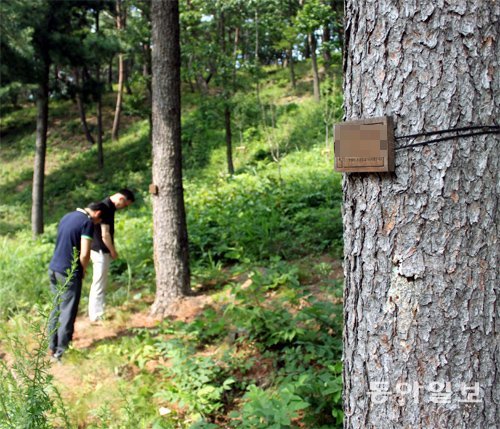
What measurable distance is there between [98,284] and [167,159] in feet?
5.94

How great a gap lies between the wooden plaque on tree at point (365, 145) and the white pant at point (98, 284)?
480 centimetres

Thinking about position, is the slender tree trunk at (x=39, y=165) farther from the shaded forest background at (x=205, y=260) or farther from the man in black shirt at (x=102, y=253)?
the man in black shirt at (x=102, y=253)

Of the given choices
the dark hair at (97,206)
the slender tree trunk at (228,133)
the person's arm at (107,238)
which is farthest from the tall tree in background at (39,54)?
the dark hair at (97,206)

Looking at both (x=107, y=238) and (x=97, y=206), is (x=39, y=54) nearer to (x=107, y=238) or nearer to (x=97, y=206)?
(x=107, y=238)

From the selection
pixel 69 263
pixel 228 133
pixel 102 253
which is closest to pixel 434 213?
pixel 69 263

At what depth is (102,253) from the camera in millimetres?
5906

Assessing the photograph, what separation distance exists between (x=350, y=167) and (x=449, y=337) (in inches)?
26.2

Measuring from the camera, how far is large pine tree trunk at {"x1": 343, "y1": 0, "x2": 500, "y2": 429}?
1517 mm

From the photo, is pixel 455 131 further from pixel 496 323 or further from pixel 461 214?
pixel 496 323

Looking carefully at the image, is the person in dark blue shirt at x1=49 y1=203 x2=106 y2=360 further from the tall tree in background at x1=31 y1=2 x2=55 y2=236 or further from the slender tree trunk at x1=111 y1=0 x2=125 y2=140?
the slender tree trunk at x1=111 y1=0 x2=125 y2=140

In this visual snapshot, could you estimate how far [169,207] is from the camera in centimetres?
580

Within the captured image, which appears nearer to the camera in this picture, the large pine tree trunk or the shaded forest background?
the large pine tree trunk

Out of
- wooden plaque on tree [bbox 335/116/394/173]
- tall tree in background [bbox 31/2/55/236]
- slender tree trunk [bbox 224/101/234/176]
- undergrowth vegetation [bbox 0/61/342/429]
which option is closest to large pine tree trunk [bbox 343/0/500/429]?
wooden plaque on tree [bbox 335/116/394/173]

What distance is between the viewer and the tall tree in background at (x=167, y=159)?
18.9ft
